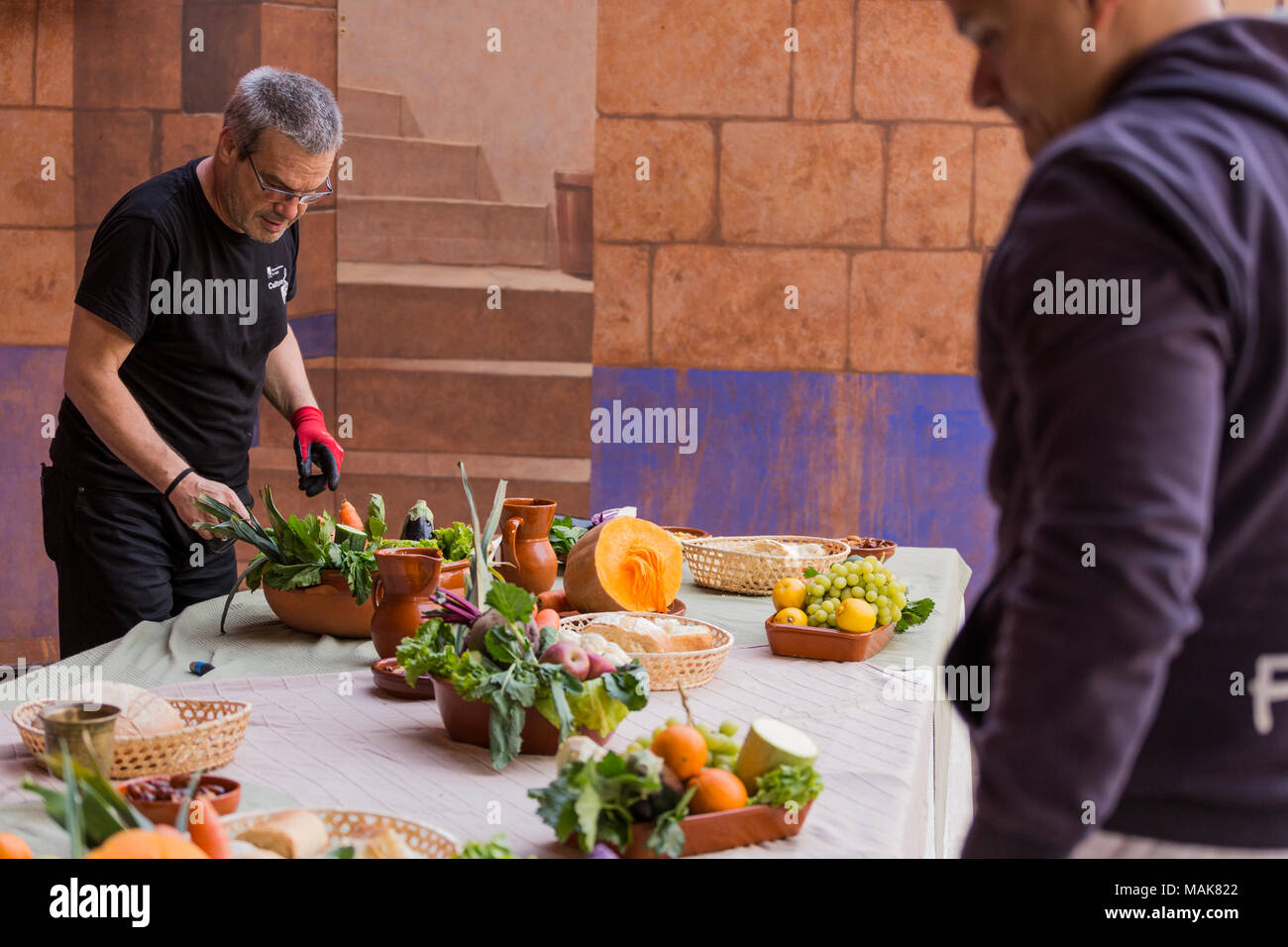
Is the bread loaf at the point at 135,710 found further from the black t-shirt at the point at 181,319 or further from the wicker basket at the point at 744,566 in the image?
the wicker basket at the point at 744,566

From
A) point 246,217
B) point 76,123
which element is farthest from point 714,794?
point 76,123

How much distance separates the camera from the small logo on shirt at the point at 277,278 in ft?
10.9

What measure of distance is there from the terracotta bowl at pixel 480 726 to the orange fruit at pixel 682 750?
29 centimetres

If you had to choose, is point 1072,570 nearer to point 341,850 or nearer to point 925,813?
point 341,850

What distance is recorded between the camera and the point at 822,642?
A: 2.43 m

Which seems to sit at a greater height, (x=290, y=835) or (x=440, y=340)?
(x=440, y=340)

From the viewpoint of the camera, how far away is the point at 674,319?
17.3 feet

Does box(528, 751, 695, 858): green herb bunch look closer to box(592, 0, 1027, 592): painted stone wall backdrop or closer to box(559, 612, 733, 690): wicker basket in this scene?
box(559, 612, 733, 690): wicker basket

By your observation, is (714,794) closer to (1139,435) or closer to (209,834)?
(209,834)

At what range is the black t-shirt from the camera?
9.62 ft

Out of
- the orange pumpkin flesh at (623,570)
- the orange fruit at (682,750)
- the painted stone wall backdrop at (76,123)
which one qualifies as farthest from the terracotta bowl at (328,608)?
the painted stone wall backdrop at (76,123)

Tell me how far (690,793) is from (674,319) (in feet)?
13.1

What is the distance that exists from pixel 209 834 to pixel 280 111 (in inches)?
85.4
